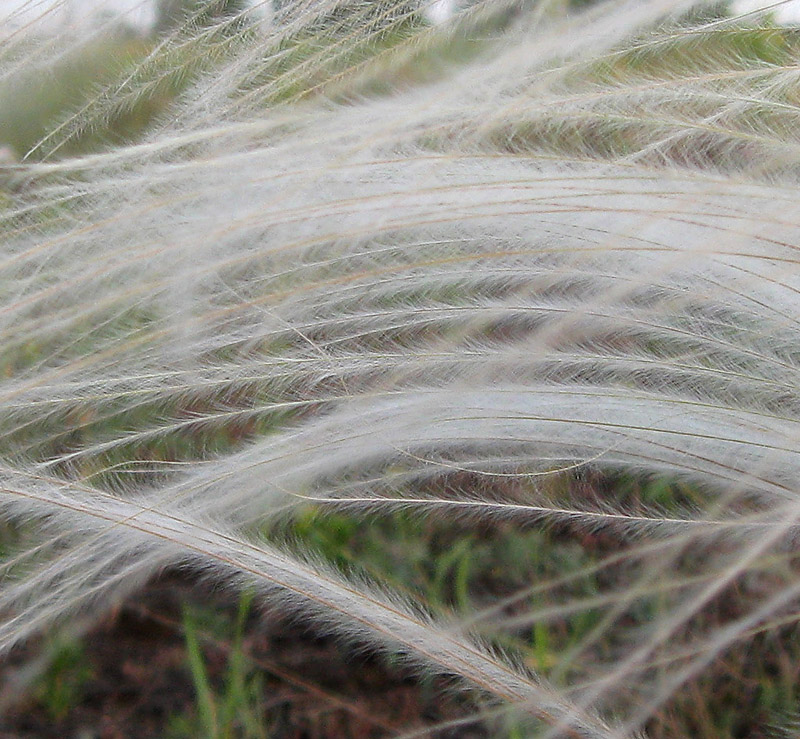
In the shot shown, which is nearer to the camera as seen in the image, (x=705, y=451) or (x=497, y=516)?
(x=705, y=451)

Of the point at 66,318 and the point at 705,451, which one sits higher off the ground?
the point at 66,318

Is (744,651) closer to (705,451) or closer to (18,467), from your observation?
(705,451)

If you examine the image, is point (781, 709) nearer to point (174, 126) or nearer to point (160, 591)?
point (160, 591)

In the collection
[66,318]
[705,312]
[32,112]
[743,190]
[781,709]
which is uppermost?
[32,112]

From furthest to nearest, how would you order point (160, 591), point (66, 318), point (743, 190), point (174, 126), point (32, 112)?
point (32, 112) < point (160, 591) < point (174, 126) < point (66, 318) < point (743, 190)

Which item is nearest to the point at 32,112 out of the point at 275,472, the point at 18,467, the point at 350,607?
the point at 18,467

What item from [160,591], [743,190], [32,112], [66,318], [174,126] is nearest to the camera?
[743,190]

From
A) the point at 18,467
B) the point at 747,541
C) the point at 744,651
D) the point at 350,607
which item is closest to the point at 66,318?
the point at 18,467
